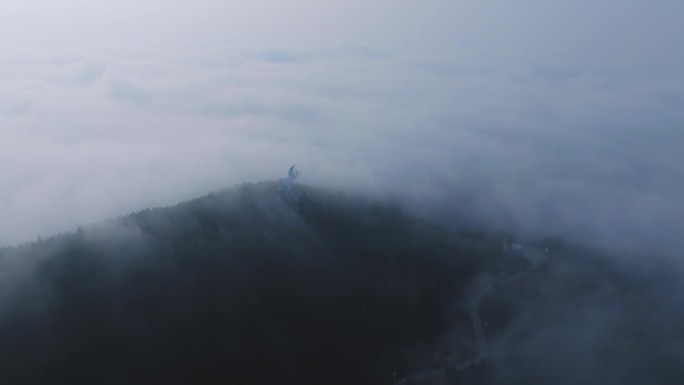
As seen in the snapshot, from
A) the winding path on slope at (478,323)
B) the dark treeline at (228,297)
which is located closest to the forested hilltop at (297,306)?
the dark treeline at (228,297)

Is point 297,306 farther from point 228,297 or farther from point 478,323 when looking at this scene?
point 478,323

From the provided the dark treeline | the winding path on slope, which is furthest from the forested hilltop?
the winding path on slope

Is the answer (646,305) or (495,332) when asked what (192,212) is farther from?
(646,305)

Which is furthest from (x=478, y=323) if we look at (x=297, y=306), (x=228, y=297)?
(x=228, y=297)

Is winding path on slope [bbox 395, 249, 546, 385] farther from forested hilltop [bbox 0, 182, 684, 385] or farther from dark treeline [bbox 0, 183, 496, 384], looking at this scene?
dark treeline [bbox 0, 183, 496, 384]

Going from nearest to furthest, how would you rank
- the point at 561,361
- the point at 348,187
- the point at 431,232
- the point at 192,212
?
the point at 561,361
the point at 192,212
the point at 431,232
the point at 348,187

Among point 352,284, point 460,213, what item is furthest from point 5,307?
point 460,213
